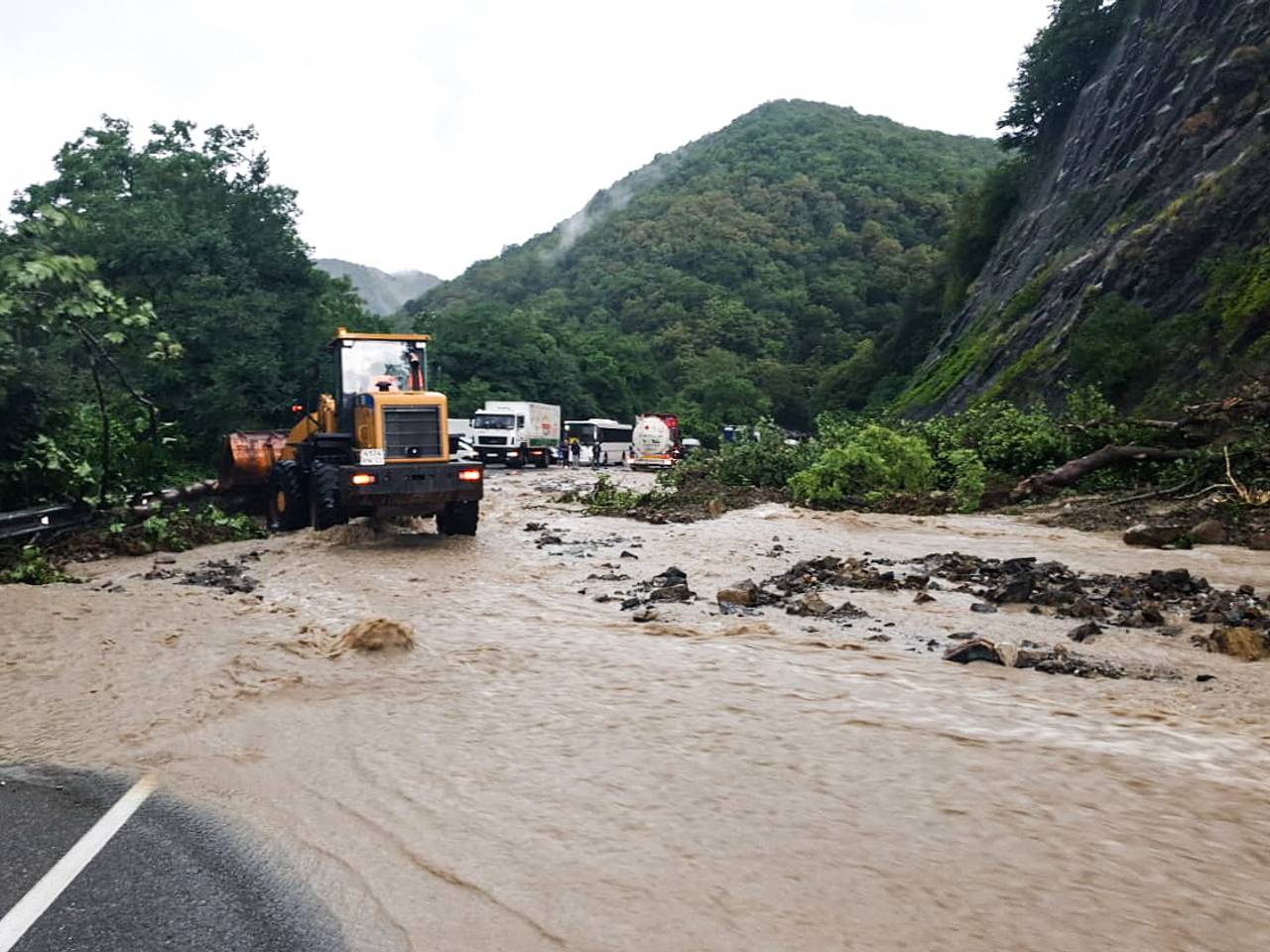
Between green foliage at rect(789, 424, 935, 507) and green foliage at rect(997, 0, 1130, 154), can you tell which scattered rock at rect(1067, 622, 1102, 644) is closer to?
green foliage at rect(789, 424, 935, 507)

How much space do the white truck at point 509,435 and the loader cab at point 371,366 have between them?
1195 inches

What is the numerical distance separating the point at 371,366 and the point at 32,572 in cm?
603

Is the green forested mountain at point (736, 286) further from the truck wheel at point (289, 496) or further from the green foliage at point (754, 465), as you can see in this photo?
the truck wheel at point (289, 496)

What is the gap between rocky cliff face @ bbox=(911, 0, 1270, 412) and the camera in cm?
2430

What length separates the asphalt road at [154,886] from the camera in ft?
11.0

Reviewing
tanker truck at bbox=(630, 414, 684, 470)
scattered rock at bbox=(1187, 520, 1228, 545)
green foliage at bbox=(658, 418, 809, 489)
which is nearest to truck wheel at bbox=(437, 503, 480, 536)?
green foliage at bbox=(658, 418, 809, 489)

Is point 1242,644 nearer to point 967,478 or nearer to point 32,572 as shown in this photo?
point 967,478

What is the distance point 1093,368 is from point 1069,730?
2301 centimetres

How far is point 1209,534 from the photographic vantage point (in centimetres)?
1338

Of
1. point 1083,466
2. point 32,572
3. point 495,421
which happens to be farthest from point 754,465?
point 495,421

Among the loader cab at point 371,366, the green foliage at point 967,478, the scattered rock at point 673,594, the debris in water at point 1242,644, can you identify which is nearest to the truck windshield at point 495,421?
the green foliage at point 967,478

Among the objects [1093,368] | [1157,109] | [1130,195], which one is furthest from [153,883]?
[1157,109]

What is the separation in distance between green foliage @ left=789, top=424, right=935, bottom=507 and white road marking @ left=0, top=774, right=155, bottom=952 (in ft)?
55.7

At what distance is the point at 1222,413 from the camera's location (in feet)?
51.9
